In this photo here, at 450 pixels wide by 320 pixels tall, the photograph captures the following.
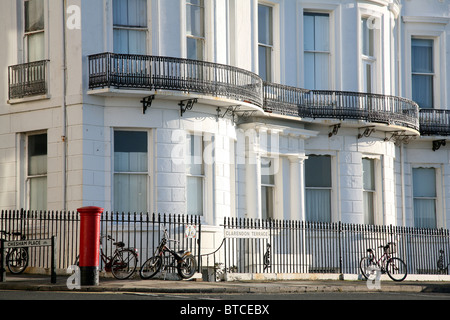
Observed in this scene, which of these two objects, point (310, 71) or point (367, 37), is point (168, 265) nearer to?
point (310, 71)

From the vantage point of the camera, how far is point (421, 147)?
34312mm

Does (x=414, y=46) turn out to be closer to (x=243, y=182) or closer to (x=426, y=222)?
(x=426, y=222)

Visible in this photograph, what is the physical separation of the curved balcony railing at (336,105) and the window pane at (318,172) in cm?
159

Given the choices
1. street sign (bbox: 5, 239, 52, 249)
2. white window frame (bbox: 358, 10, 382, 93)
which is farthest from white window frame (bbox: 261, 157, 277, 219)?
street sign (bbox: 5, 239, 52, 249)

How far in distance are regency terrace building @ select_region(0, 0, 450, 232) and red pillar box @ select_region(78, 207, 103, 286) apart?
419cm

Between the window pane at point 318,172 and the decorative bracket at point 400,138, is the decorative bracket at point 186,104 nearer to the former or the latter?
the window pane at point 318,172

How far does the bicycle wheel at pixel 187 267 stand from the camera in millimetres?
22823

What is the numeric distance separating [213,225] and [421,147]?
11068 millimetres

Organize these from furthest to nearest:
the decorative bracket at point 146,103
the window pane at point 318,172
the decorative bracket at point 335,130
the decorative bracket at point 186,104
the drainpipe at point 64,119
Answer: the window pane at point 318,172
the decorative bracket at point 335,130
the decorative bracket at point 186,104
the decorative bracket at point 146,103
the drainpipe at point 64,119

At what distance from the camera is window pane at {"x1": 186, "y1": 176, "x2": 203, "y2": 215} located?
2631 cm

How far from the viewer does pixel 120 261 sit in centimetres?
2323

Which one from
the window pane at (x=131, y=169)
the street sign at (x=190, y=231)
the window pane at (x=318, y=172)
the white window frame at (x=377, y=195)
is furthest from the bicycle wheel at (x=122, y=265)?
the white window frame at (x=377, y=195)

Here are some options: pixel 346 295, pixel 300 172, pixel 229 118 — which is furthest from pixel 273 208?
pixel 346 295
